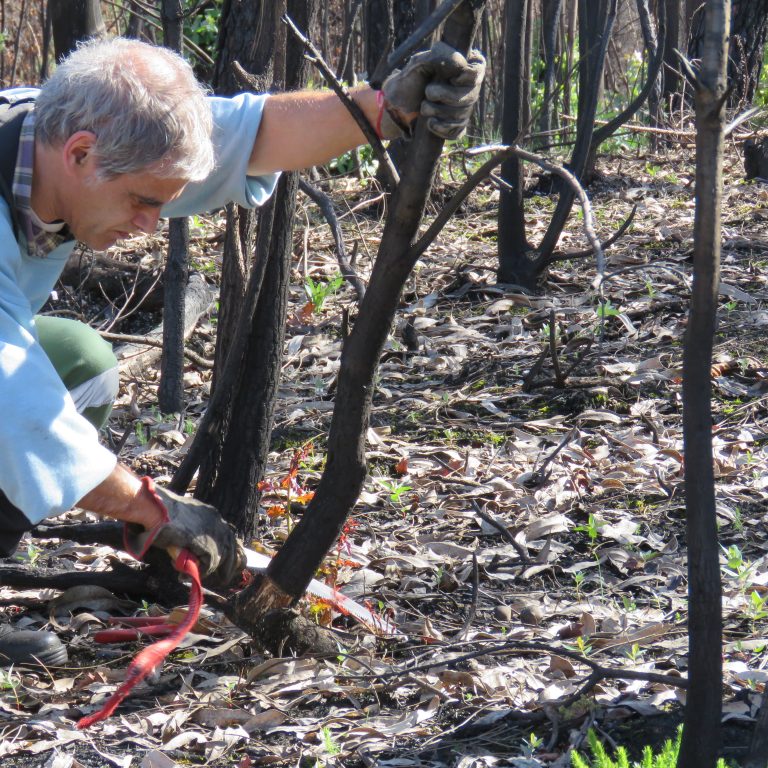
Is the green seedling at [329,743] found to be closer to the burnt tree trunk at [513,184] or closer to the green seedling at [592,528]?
the green seedling at [592,528]

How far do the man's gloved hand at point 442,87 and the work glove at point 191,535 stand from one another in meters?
1.01

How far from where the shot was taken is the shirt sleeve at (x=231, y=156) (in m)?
2.52

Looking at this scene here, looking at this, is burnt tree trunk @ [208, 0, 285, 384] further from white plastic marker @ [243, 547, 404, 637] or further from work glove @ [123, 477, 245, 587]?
work glove @ [123, 477, 245, 587]

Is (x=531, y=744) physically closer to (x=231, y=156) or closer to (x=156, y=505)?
(x=156, y=505)

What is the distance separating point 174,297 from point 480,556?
5.75 ft

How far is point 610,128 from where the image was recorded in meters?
4.91

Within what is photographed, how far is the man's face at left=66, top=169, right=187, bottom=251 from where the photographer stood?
2150 millimetres

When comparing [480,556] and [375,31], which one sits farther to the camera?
[375,31]

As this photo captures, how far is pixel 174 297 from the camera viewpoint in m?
4.02

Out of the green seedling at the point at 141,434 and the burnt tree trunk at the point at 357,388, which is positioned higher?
the burnt tree trunk at the point at 357,388

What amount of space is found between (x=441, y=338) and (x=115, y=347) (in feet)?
→ 5.55

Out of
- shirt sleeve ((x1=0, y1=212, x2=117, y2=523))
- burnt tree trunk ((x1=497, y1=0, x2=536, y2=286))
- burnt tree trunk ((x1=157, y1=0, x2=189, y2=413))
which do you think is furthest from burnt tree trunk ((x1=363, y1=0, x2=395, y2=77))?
shirt sleeve ((x1=0, y1=212, x2=117, y2=523))

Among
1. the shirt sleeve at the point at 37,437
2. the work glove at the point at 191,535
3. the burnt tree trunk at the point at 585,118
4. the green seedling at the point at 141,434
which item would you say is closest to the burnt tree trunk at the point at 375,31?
the burnt tree trunk at the point at 585,118

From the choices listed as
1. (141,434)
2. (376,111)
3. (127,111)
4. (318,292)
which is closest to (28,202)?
(127,111)
